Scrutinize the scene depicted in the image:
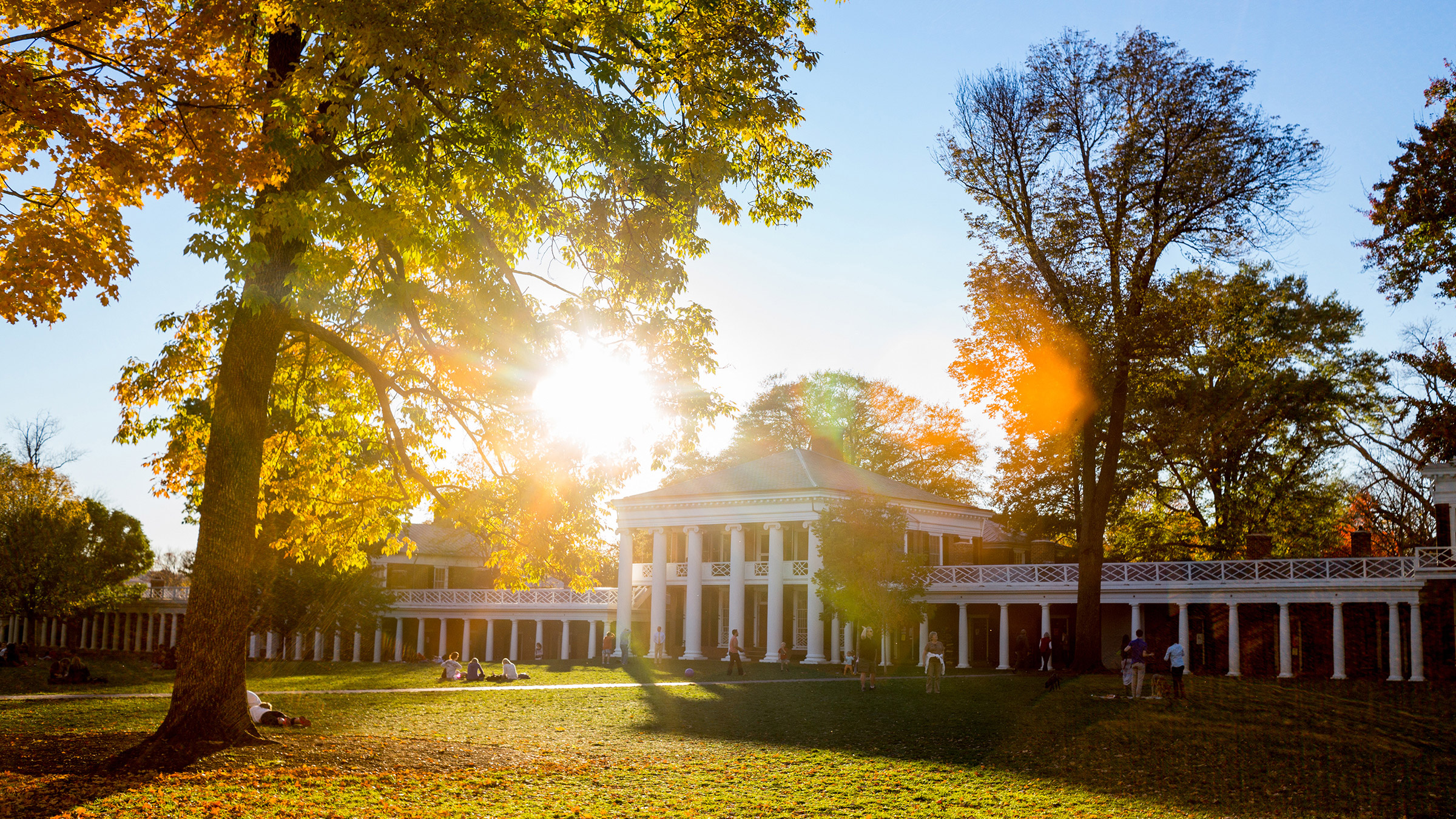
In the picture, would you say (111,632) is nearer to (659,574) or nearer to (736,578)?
(659,574)

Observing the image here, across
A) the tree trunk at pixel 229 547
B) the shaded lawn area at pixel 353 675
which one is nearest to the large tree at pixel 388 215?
the tree trunk at pixel 229 547

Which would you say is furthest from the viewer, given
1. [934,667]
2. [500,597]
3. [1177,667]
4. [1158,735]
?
[500,597]

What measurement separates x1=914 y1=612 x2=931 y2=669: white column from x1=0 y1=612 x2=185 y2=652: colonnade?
146 ft

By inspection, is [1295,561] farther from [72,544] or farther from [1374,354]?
[72,544]

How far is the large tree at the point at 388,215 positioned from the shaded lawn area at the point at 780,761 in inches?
88.6

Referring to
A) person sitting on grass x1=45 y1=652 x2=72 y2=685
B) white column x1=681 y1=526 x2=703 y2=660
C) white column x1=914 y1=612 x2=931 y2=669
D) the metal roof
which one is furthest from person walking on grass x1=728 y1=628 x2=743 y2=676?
person sitting on grass x1=45 y1=652 x2=72 y2=685

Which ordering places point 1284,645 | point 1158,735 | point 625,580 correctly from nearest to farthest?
point 1158,735 → point 1284,645 → point 625,580

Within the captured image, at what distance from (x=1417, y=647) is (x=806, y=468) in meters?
22.1

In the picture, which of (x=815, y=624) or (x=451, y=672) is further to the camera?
(x=815, y=624)

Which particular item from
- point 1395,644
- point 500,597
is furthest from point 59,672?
point 1395,644

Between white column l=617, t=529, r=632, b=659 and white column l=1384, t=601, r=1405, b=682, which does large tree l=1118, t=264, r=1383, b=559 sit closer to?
white column l=1384, t=601, r=1405, b=682

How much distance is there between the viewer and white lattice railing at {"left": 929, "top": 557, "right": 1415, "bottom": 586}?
35.1m

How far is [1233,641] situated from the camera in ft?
122

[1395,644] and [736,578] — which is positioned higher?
[736,578]
